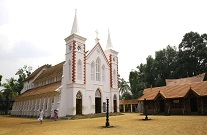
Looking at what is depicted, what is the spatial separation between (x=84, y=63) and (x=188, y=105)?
54.9ft

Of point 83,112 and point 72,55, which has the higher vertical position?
point 72,55

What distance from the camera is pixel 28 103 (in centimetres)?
3912

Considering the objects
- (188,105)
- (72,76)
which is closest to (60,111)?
(72,76)

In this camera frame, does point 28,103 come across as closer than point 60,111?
No

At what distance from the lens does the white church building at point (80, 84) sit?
2877 cm

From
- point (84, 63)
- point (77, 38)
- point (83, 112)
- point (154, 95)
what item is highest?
point (77, 38)

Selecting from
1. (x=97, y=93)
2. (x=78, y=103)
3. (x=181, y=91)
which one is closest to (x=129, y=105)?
(x=97, y=93)

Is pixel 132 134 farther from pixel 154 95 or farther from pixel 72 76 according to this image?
pixel 154 95

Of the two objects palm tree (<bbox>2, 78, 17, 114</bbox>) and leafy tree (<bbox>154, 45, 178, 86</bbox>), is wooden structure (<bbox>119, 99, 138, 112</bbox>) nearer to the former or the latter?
leafy tree (<bbox>154, 45, 178, 86</bbox>)

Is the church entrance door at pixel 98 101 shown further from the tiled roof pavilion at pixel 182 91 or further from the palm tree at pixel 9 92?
the palm tree at pixel 9 92

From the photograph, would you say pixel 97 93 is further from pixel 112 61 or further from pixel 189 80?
pixel 189 80

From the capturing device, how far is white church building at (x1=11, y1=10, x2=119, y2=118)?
28766 mm

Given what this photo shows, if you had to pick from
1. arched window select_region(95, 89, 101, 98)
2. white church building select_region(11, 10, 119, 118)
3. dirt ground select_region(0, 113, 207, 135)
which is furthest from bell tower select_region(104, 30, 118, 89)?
dirt ground select_region(0, 113, 207, 135)

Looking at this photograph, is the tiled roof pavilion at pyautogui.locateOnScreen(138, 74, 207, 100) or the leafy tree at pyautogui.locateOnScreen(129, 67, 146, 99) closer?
the tiled roof pavilion at pyautogui.locateOnScreen(138, 74, 207, 100)
